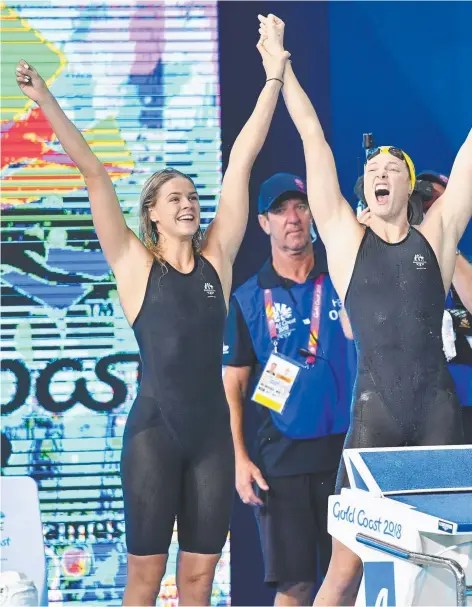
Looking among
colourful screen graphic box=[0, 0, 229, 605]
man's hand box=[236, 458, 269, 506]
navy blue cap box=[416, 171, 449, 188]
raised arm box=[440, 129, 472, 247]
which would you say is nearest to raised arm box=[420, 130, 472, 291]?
raised arm box=[440, 129, 472, 247]

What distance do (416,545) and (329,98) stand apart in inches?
118

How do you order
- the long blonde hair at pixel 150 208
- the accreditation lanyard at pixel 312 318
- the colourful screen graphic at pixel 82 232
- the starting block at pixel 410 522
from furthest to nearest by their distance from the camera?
the colourful screen graphic at pixel 82 232 → the accreditation lanyard at pixel 312 318 → the long blonde hair at pixel 150 208 → the starting block at pixel 410 522

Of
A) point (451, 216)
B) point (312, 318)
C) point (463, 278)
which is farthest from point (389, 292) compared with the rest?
point (312, 318)

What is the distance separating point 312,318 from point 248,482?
2.51ft

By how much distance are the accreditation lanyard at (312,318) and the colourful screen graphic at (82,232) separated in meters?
0.65

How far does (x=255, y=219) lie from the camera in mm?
4984

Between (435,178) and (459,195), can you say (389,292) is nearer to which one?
(459,195)

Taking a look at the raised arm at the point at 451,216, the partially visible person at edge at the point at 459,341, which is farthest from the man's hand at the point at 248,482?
the raised arm at the point at 451,216

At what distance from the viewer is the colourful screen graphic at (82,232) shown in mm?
4777

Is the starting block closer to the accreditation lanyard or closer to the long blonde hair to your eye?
the long blonde hair

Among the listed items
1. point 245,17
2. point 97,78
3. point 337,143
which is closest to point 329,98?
point 337,143

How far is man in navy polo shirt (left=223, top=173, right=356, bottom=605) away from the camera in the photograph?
4363 mm

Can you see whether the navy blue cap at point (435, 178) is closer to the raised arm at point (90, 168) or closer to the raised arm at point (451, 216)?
the raised arm at point (451, 216)

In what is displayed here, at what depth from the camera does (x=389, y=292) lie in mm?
3697
